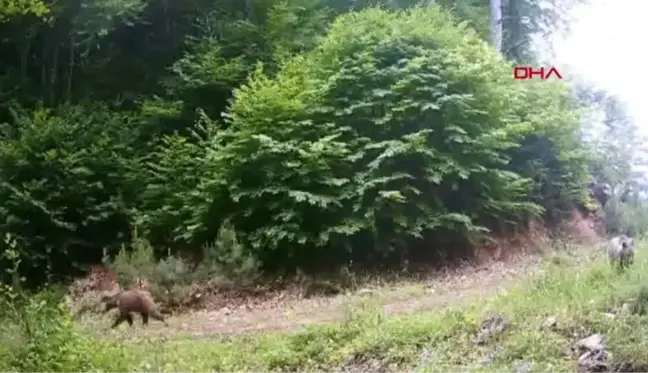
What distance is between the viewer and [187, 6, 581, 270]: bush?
7578 millimetres

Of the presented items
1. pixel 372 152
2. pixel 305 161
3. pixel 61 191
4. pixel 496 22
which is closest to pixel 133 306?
pixel 305 161

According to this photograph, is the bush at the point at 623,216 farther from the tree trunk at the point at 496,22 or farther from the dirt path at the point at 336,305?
the tree trunk at the point at 496,22

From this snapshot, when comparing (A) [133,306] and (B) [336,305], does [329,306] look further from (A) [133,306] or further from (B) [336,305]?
(A) [133,306]

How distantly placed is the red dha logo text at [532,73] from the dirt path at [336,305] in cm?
302

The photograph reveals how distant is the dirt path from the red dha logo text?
302 cm

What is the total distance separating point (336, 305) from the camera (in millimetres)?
6074

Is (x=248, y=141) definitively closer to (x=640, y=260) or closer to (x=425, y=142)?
(x=425, y=142)

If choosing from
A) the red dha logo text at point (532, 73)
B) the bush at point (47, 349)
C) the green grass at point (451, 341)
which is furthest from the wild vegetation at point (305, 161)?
the green grass at point (451, 341)

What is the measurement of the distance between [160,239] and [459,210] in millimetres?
3526

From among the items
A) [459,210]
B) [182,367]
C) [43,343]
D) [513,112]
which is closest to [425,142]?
[459,210]

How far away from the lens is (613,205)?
9430 millimetres

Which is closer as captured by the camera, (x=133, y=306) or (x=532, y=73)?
(x=133, y=306)

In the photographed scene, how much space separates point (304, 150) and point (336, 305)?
2.16 m

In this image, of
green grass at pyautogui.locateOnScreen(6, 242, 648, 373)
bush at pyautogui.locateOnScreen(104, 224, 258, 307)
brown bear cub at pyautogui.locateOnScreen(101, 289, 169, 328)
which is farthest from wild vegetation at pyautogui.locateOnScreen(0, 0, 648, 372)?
green grass at pyautogui.locateOnScreen(6, 242, 648, 373)
